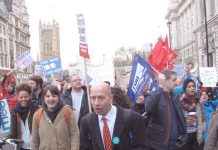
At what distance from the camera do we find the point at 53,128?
5082 millimetres

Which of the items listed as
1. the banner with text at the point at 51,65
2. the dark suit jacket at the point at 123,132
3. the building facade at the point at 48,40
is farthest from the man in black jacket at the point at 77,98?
the building facade at the point at 48,40

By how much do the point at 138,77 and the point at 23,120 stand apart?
7.98 feet

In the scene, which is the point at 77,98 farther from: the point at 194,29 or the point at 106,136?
the point at 194,29

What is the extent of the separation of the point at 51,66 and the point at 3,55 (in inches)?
2202

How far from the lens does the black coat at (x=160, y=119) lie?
19.0 feet

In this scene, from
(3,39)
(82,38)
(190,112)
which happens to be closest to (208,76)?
(82,38)

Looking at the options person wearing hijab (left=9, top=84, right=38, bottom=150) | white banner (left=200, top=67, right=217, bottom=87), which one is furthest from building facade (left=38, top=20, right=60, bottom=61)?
person wearing hijab (left=9, top=84, right=38, bottom=150)

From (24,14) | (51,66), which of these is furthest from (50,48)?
(51,66)

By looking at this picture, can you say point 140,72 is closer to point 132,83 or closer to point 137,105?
point 132,83

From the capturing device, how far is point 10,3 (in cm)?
8444

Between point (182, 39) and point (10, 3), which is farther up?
point (10, 3)

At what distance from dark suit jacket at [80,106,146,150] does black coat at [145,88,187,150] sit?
1.76 metres

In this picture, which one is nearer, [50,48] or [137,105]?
[137,105]

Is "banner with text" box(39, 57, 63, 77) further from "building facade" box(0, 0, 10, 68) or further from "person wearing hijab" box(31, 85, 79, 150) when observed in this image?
"building facade" box(0, 0, 10, 68)
